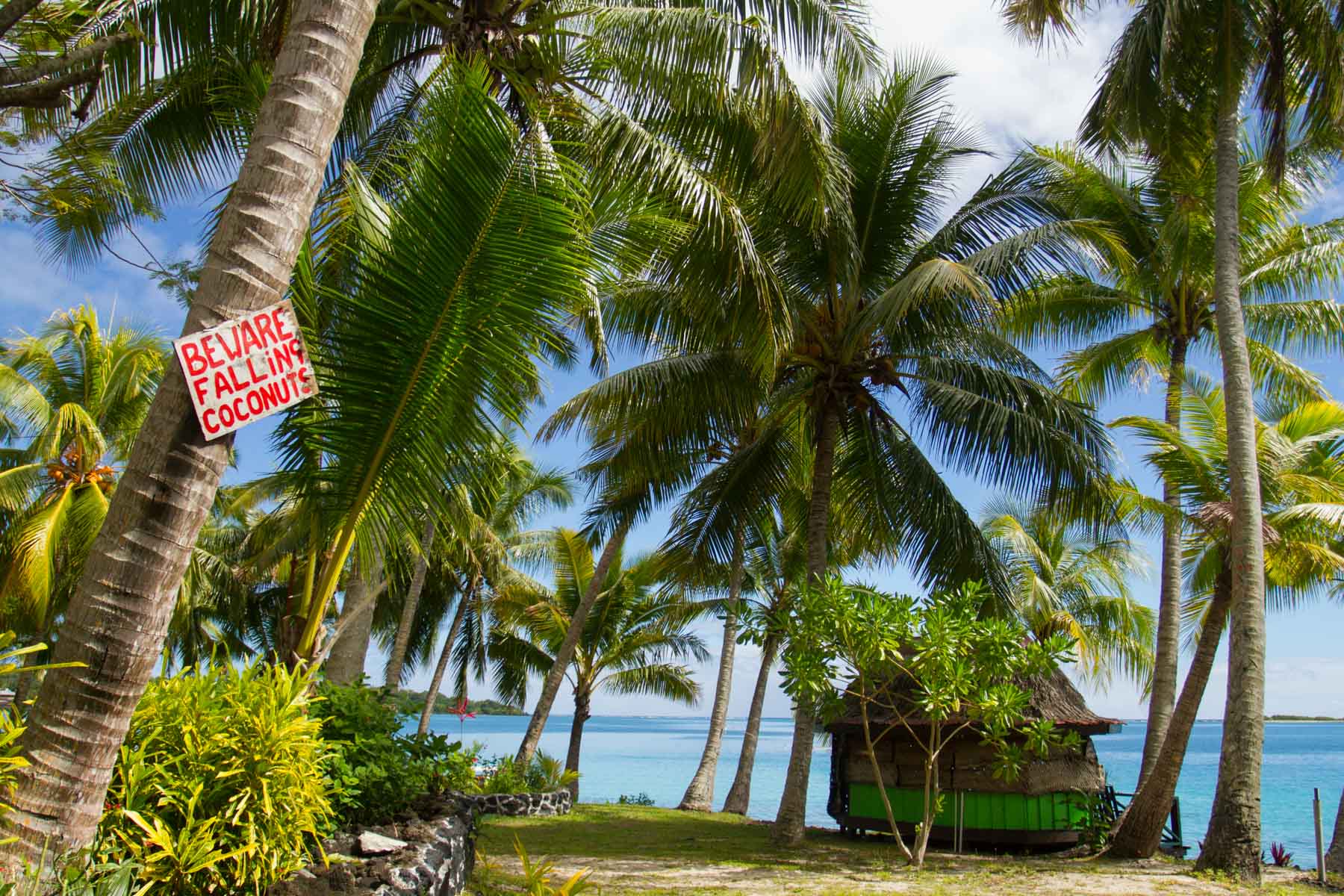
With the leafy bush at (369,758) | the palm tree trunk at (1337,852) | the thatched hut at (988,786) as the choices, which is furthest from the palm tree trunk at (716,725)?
the leafy bush at (369,758)

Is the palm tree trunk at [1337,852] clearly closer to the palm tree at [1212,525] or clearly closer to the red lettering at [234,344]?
the palm tree at [1212,525]

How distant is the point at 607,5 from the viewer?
8.52 metres

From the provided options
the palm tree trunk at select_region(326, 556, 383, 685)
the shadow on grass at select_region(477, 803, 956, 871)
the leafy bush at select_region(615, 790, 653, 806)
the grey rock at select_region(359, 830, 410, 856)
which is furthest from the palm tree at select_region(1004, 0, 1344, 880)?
the leafy bush at select_region(615, 790, 653, 806)

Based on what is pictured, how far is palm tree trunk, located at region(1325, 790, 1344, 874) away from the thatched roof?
275 centimetres

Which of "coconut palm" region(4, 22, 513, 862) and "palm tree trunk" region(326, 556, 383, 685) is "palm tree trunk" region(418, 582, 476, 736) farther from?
"coconut palm" region(4, 22, 513, 862)

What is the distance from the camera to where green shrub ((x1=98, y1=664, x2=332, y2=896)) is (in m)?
3.48

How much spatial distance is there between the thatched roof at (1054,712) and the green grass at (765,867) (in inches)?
69.3

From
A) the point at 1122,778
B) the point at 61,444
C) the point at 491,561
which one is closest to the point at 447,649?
the point at 491,561

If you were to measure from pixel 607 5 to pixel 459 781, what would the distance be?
6.93 meters

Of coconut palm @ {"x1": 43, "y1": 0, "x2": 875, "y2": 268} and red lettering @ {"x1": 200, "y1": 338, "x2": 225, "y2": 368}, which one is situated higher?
coconut palm @ {"x1": 43, "y1": 0, "x2": 875, "y2": 268}

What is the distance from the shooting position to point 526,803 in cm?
1493

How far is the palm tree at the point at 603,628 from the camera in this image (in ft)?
74.6

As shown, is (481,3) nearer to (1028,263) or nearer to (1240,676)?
(1028,263)

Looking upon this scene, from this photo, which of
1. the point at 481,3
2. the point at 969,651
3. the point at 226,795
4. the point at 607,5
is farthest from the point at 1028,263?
the point at 226,795
